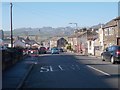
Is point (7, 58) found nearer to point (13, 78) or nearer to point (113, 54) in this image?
point (13, 78)

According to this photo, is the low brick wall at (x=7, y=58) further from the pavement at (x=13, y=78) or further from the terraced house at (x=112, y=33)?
the terraced house at (x=112, y=33)

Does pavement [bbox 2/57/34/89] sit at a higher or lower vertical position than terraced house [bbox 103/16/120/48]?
lower

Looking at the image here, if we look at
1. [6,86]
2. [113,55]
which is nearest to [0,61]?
[6,86]

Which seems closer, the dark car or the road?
the road

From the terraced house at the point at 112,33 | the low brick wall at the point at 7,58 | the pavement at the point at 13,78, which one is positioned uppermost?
the terraced house at the point at 112,33

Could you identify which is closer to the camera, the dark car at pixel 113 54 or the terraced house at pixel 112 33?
the dark car at pixel 113 54

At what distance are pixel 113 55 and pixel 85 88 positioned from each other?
23.1 m

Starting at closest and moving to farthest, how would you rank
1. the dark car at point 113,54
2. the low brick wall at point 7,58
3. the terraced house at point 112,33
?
1. the low brick wall at point 7,58
2. the dark car at point 113,54
3. the terraced house at point 112,33

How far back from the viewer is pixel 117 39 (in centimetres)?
6519

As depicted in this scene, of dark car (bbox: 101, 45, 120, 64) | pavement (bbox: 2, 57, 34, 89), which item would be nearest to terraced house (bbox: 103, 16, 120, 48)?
dark car (bbox: 101, 45, 120, 64)

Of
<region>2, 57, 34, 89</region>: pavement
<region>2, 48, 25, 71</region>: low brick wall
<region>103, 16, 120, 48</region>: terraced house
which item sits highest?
<region>103, 16, 120, 48</region>: terraced house

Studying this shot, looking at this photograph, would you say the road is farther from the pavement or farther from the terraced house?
the terraced house

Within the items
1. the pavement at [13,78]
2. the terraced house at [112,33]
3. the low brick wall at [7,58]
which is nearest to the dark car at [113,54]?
the low brick wall at [7,58]

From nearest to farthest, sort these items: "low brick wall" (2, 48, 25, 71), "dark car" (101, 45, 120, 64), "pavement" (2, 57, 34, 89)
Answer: "pavement" (2, 57, 34, 89)
"low brick wall" (2, 48, 25, 71)
"dark car" (101, 45, 120, 64)
